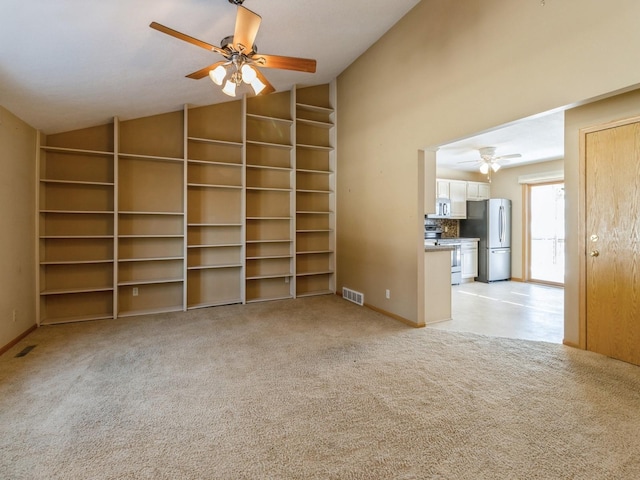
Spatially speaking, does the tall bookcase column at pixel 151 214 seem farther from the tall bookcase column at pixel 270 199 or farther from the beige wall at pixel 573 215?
the beige wall at pixel 573 215

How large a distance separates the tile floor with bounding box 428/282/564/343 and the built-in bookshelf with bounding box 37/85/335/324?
2305 millimetres

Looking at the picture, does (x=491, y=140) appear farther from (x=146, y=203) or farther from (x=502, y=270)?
(x=146, y=203)

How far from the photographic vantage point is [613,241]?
8.98 feet

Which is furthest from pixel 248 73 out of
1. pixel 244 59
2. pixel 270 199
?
pixel 270 199

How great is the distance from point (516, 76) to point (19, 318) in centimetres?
552

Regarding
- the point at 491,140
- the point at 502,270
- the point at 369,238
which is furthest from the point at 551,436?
the point at 502,270

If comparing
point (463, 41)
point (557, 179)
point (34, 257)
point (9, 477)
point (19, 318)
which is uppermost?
point (463, 41)

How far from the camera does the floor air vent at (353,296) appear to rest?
482 centimetres

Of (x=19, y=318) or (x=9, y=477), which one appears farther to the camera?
(x=19, y=318)

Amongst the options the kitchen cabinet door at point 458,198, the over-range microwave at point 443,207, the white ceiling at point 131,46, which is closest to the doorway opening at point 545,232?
the kitchen cabinet door at point 458,198

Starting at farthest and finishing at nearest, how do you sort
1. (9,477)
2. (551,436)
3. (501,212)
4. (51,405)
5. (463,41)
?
1. (501,212)
2. (463,41)
3. (51,405)
4. (551,436)
5. (9,477)

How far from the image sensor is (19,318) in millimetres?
3359

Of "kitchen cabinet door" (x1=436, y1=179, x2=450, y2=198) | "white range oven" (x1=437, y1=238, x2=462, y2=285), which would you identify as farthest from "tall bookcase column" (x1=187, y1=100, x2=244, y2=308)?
"kitchen cabinet door" (x1=436, y1=179, x2=450, y2=198)

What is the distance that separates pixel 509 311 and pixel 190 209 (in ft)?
16.5
